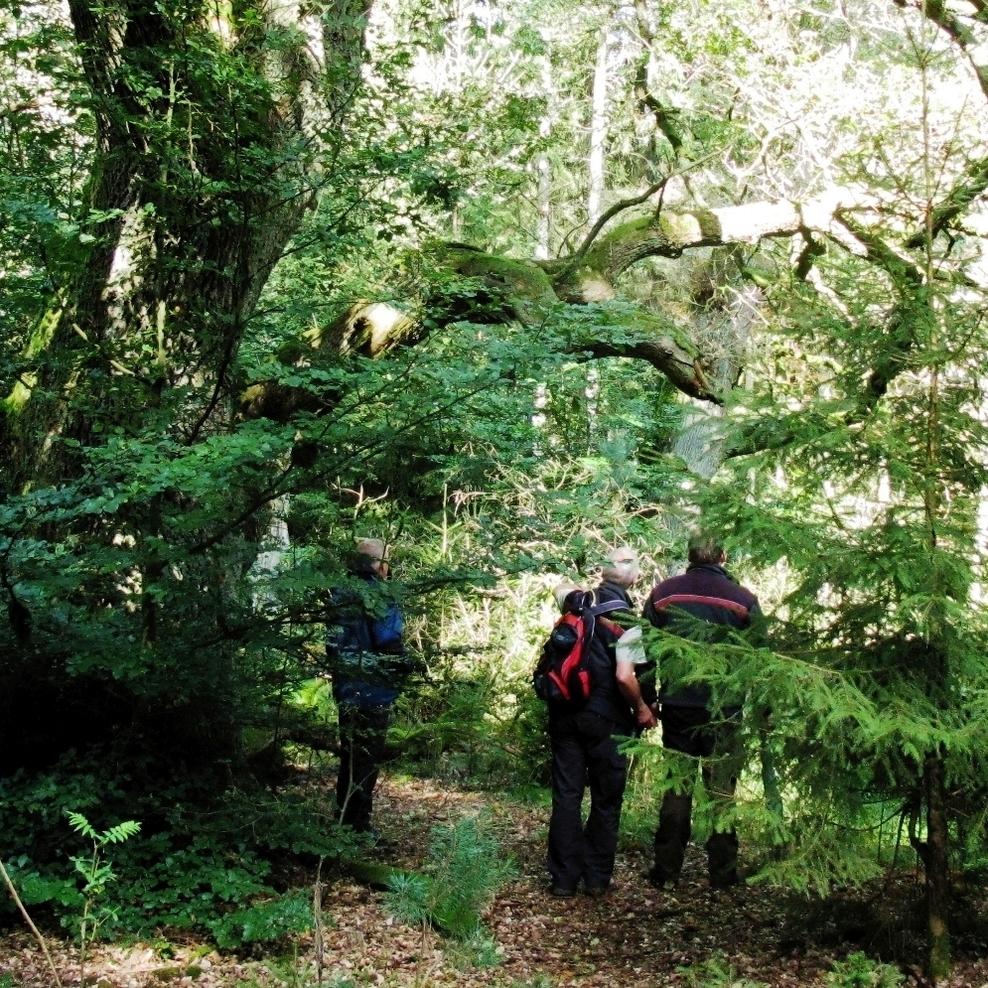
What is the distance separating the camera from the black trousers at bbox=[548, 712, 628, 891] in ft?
19.8

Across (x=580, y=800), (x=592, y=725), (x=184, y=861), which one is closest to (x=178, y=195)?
(x=184, y=861)

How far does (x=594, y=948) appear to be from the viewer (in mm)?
5199

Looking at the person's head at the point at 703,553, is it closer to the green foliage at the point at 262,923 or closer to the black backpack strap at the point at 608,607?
the black backpack strap at the point at 608,607

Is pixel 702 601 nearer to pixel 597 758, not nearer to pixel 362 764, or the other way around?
pixel 597 758

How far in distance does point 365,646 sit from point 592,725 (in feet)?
5.02

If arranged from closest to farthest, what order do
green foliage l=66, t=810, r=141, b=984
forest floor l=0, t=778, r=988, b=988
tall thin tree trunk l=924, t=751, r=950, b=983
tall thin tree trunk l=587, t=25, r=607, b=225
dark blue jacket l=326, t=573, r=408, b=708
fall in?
green foliage l=66, t=810, r=141, b=984 < tall thin tree trunk l=924, t=751, r=950, b=983 < forest floor l=0, t=778, r=988, b=988 < dark blue jacket l=326, t=573, r=408, b=708 < tall thin tree trunk l=587, t=25, r=607, b=225

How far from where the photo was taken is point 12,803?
16.2ft

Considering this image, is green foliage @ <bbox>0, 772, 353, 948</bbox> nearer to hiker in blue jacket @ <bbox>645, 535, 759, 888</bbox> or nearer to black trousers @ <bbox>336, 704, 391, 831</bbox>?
black trousers @ <bbox>336, 704, 391, 831</bbox>

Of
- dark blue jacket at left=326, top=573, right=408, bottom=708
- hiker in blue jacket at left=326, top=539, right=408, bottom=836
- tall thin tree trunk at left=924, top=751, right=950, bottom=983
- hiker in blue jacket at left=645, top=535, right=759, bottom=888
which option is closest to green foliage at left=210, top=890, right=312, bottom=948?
hiker in blue jacket at left=326, top=539, right=408, bottom=836

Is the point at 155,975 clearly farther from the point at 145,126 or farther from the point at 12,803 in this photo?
the point at 145,126

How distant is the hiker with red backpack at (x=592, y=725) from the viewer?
19.7 feet

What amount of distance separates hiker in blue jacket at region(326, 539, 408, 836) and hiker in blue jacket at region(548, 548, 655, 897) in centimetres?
112

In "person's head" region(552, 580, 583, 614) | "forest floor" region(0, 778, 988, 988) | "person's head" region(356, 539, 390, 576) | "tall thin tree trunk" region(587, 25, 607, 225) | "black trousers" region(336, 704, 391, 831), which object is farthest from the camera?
"tall thin tree trunk" region(587, 25, 607, 225)

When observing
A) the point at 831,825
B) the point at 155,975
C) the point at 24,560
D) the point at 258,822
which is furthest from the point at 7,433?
the point at 831,825
